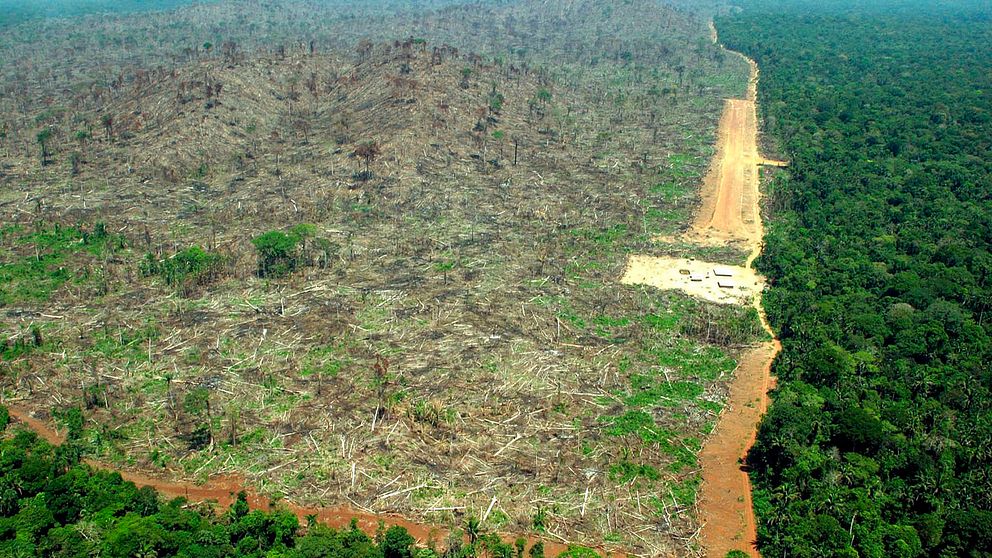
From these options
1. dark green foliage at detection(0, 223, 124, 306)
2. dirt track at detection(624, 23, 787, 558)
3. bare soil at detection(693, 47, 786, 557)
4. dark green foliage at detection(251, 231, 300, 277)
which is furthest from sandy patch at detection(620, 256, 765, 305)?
dark green foliage at detection(0, 223, 124, 306)

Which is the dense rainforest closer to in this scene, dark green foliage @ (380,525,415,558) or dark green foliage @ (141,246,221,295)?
dark green foliage @ (380,525,415,558)

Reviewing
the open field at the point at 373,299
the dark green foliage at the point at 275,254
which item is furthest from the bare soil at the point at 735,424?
the dark green foliage at the point at 275,254

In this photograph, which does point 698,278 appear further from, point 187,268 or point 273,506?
point 187,268

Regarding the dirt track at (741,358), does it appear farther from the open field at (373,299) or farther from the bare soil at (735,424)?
the open field at (373,299)

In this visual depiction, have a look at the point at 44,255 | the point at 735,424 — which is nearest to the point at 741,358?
the point at 735,424

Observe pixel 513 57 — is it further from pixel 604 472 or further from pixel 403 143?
pixel 604 472

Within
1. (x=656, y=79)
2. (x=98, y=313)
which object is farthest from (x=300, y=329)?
(x=656, y=79)
